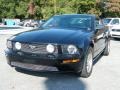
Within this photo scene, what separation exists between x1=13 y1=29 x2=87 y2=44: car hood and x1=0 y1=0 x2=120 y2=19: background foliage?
36.2 m

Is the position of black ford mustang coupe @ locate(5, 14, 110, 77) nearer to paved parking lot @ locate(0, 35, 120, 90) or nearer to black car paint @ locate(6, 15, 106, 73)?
black car paint @ locate(6, 15, 106, 73)

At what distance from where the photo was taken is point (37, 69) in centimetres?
648

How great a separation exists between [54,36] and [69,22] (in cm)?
154

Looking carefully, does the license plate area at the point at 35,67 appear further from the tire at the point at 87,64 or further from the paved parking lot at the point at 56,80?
the tire at the point at 87,64

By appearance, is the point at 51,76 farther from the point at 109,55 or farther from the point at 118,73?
the point at 109,55

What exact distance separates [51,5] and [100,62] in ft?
130

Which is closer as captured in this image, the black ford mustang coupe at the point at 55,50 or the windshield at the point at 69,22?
the black ford mustang coupe at the point at 55,50

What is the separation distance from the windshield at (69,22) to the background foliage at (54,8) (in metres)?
34.9

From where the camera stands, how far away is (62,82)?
6.65 m

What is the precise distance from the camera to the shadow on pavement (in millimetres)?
6242

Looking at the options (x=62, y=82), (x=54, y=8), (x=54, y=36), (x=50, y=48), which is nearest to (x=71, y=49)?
(x=50, y=48)

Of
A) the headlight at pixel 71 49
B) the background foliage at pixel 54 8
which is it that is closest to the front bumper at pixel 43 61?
the headlight at pixel 71 49

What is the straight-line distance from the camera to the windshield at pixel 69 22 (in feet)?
26.4

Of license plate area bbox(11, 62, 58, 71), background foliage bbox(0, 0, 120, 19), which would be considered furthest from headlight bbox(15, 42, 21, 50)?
background foliage bbox(0, 0, 120, 19)
